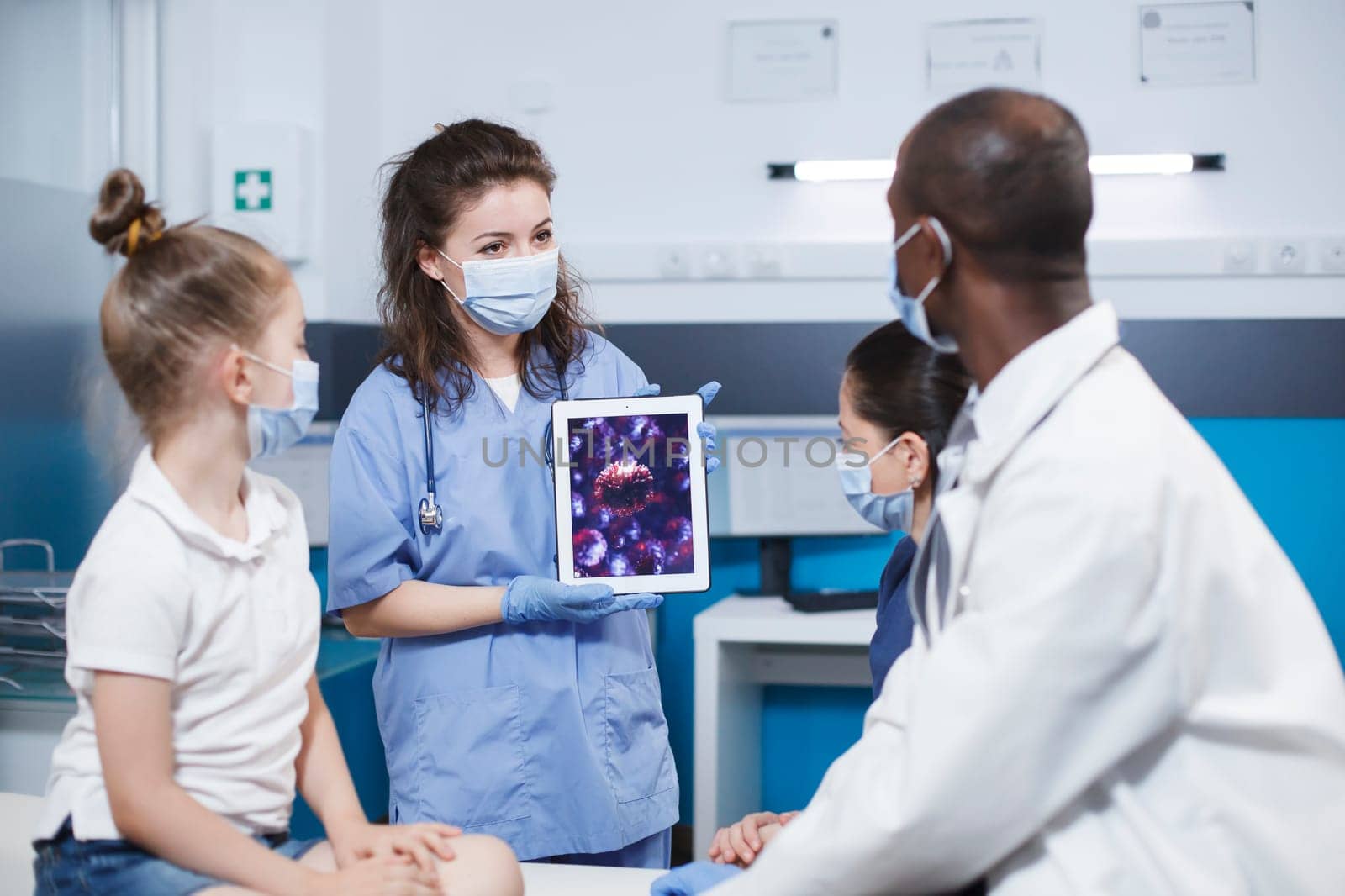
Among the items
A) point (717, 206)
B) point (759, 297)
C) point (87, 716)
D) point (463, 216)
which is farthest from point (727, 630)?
point (87, 716)

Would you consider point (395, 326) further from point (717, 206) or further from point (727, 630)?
point (717, 206)

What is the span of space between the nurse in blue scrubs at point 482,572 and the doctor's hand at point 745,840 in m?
0.22

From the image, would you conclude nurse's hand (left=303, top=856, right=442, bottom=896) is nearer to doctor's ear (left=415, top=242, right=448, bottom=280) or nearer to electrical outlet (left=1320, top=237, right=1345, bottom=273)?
doctor's ear (left=415, top=242, right=448, bottom=280)

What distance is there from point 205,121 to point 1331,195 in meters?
2.74

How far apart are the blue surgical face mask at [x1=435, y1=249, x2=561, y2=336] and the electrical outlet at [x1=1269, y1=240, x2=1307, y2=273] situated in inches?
78.2

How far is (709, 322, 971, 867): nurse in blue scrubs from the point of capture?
1383 mm

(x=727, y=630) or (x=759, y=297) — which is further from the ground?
(x=759, y=297)

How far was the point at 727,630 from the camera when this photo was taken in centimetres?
263

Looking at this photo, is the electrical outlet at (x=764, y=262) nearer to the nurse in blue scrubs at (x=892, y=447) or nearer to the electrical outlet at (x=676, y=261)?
the electrical outlet at (x=676, y=261)

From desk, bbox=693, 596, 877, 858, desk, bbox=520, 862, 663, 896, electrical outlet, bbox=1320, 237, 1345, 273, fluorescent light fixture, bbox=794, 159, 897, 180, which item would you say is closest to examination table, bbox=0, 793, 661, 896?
desk, bbox=520, 862, 663, 896

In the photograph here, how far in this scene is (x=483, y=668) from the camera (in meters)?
1.55

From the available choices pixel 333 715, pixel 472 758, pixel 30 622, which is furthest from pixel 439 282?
pixel 333 715

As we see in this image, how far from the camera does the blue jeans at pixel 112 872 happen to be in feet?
3.30

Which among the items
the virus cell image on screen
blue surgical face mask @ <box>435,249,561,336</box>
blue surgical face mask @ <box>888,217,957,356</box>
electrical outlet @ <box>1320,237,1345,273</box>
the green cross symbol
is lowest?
the virus cell image on screen
